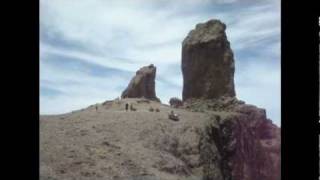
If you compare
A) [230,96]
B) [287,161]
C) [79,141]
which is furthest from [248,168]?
[287,161]

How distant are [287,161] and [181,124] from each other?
113 feet

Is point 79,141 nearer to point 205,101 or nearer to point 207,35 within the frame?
point 205,101

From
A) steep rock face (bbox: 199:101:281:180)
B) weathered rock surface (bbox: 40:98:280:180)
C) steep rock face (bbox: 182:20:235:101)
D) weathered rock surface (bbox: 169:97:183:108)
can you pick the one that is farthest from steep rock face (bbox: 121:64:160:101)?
steep rock face (bbox: 199:101:281:180)

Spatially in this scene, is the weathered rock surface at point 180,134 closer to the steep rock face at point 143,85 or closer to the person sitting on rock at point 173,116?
the steep rock face at point 143,85

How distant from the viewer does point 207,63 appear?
145 feet

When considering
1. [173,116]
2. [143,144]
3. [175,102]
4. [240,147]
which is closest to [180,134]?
[173,116]

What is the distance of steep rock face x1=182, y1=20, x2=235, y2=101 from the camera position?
140ft

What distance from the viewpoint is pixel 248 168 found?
45.0 m

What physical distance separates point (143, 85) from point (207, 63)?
644 centimetres

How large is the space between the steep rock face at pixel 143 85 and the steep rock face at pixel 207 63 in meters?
3.26

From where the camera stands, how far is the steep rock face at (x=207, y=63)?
42594mm

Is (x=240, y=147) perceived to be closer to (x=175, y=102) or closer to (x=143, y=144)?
(x=175, y=102)

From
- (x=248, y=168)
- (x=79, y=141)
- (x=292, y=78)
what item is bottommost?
(x=248, y=168)

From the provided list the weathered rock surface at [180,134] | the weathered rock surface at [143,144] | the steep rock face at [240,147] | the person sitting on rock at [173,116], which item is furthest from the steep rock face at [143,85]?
the steep rock face at [240,147]
